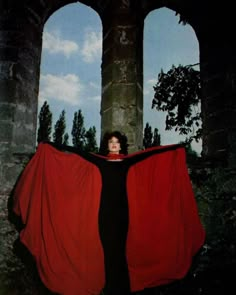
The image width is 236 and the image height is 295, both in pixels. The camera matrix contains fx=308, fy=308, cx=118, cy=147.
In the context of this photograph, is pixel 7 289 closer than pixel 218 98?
Yes

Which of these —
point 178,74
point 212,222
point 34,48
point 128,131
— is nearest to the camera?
point 212,222

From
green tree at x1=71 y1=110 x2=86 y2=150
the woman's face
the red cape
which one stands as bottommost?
the red cape

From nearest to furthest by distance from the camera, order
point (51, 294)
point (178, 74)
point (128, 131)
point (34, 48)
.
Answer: point (51, 294) → point (128, 131) → point (34, 48) → point (178, 74)

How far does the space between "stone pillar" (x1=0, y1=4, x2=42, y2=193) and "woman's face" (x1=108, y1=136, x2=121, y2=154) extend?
92 cm

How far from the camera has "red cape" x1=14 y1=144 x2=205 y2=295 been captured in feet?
7.47

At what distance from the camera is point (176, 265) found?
2.42 meters

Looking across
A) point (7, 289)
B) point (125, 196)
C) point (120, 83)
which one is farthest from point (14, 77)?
point (7, 289)

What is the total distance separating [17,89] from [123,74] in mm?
1132

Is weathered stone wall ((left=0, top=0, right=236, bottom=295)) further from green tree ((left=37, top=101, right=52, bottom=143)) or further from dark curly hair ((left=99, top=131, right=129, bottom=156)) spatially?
green tree ((left=37, top=101, right=52, bottom=143))

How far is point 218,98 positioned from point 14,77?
2.18 m

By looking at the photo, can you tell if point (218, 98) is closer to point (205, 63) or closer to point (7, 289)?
point (205, 63)

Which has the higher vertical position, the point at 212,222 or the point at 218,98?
the point at 218,98

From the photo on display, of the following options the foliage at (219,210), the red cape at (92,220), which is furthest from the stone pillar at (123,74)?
the foliage at (219,210)

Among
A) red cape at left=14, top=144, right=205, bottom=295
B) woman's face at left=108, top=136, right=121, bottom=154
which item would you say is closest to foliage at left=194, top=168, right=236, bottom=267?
red cape at left=14, top=144, right=205, bottom=295
